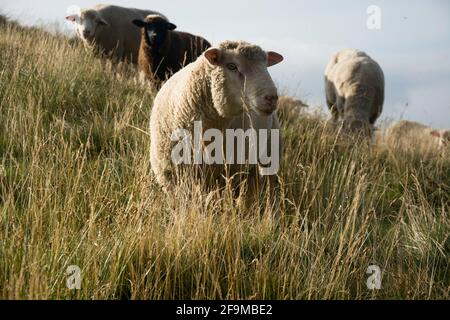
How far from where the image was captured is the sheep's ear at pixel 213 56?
16.0 feet

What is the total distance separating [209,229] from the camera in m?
4.11

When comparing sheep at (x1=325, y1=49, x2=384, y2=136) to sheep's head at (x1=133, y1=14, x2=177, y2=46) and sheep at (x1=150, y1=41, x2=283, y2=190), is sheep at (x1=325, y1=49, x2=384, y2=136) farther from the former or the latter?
sheep at (x1=150, y1=41, x2=283, y2=190)

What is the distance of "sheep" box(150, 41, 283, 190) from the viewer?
4.70 metres

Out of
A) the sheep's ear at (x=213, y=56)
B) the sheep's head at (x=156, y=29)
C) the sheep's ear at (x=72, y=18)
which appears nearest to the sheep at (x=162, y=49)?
the sheep's head at (x=156, y=29)

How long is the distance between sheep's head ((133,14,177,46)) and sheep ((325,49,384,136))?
3.21 metres

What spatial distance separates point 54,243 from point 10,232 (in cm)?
41

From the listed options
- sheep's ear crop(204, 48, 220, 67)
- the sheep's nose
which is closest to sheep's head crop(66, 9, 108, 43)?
sheep's ear crop(204, 48, 220, 67)

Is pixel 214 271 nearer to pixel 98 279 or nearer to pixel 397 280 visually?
pixel 98 279

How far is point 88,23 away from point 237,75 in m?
8.92

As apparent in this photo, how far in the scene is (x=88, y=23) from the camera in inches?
513

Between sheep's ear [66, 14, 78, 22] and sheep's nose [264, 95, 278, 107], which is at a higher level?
sheep's ear [66, 14, 78, 22]

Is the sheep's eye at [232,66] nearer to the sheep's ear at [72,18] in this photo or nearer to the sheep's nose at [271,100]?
the sheep's nose at [271,100]

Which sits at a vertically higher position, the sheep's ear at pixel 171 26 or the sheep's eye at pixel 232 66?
the sheep's ear at pixel 171 26

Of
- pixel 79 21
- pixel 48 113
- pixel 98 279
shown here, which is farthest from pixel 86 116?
pixel 79 21
